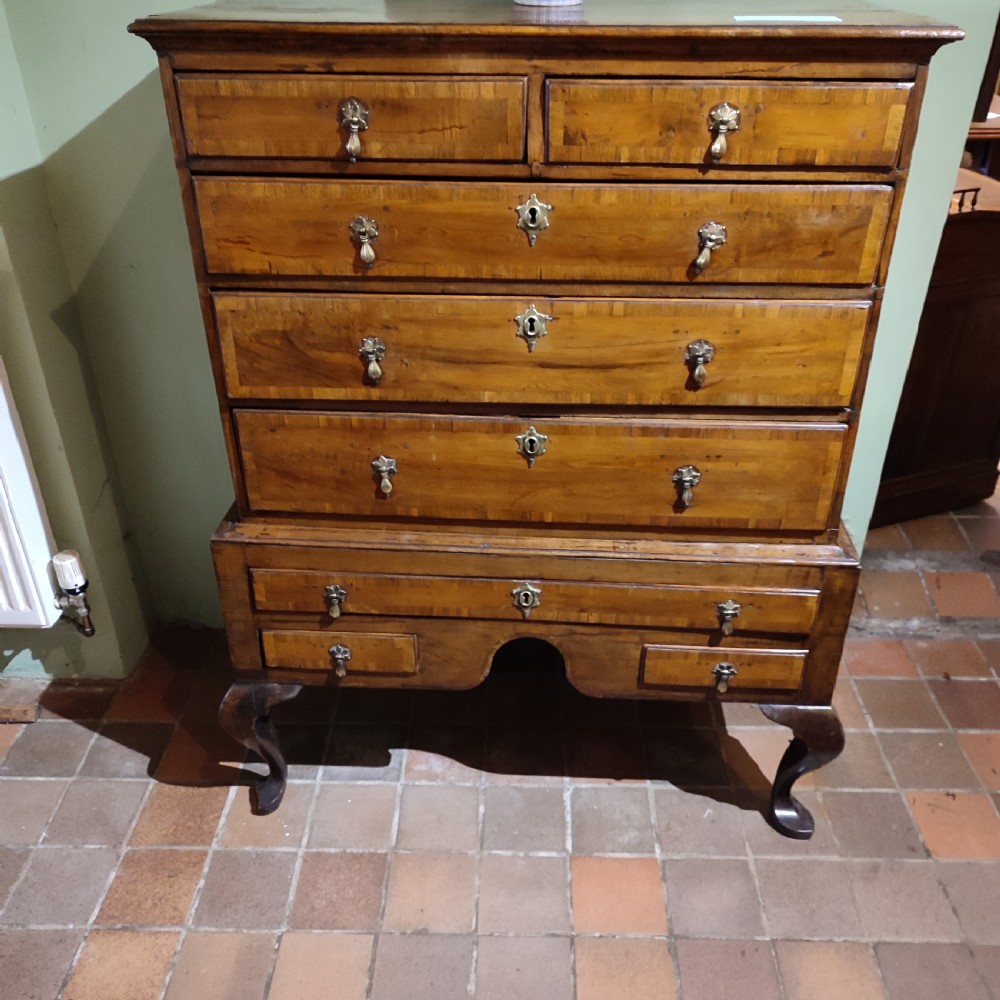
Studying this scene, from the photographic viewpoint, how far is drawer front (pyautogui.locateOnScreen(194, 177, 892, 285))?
1.43 m

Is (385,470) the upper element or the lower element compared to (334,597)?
upper

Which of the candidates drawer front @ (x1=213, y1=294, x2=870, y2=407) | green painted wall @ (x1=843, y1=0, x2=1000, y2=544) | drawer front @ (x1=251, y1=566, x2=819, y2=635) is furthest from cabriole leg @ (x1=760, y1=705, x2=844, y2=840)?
green painted wall @ (x1=843, y1=0, x2=1000, y2=544)

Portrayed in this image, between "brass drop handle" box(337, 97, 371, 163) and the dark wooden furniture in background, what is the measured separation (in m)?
1.81

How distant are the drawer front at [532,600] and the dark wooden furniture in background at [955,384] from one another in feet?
4.62

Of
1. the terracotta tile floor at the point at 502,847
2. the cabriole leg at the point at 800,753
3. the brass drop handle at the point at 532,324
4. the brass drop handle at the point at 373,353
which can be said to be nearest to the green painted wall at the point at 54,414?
the terracotta tile floor at the point at 502,847

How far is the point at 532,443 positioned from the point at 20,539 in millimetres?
1183

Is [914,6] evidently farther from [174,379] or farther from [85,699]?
[85,699]

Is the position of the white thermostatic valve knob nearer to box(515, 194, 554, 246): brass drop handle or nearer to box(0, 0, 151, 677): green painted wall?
box(0, 0, 151, 677): green painted wall

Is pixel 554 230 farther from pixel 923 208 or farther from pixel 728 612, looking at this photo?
pixel 923 208

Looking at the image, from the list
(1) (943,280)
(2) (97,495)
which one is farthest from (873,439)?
(2) (97,495)

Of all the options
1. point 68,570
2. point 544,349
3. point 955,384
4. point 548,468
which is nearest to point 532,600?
point 548,468

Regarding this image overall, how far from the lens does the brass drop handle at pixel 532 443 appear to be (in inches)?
63.9

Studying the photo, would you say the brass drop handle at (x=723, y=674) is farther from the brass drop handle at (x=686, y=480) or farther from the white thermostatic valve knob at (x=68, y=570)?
the white thermostatic valve knob at (x=68, y=570)

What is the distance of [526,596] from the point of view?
5.78 feet
